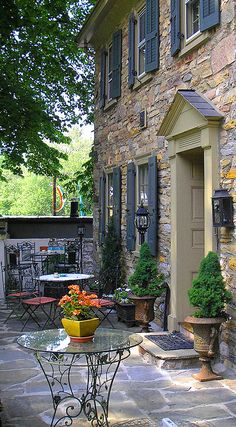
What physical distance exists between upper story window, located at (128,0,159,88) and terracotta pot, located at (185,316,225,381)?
4.21 m

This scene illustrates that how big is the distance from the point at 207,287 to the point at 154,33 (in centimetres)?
436

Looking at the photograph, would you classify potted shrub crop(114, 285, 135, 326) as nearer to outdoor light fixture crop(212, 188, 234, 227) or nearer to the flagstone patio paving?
the flagstone patio paving

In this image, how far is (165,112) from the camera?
23.9 ft

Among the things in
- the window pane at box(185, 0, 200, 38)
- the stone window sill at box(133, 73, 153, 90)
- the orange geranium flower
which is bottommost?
the orange geranium flower

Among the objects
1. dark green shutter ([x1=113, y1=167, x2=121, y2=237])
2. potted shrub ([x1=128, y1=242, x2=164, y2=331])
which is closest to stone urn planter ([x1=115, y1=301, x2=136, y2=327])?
potted shrub ([x1=128, y1=242, x2=164, y2=331])

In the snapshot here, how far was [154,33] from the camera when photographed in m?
7.56

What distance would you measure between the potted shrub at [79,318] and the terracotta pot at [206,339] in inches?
57.2

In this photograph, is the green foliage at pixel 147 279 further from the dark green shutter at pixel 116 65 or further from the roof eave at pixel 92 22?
the roof eave at pixel 92 22

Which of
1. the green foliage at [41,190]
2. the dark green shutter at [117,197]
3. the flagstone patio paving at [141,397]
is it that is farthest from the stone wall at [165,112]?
the green foliage at [41,190]

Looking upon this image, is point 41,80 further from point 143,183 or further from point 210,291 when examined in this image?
Result: point 210,291

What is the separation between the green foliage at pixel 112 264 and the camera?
9.39 m

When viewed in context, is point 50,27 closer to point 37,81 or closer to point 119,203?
point 37,81

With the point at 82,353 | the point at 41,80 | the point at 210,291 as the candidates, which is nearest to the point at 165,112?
the point at 210,291

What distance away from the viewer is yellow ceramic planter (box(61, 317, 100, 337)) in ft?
12.4
